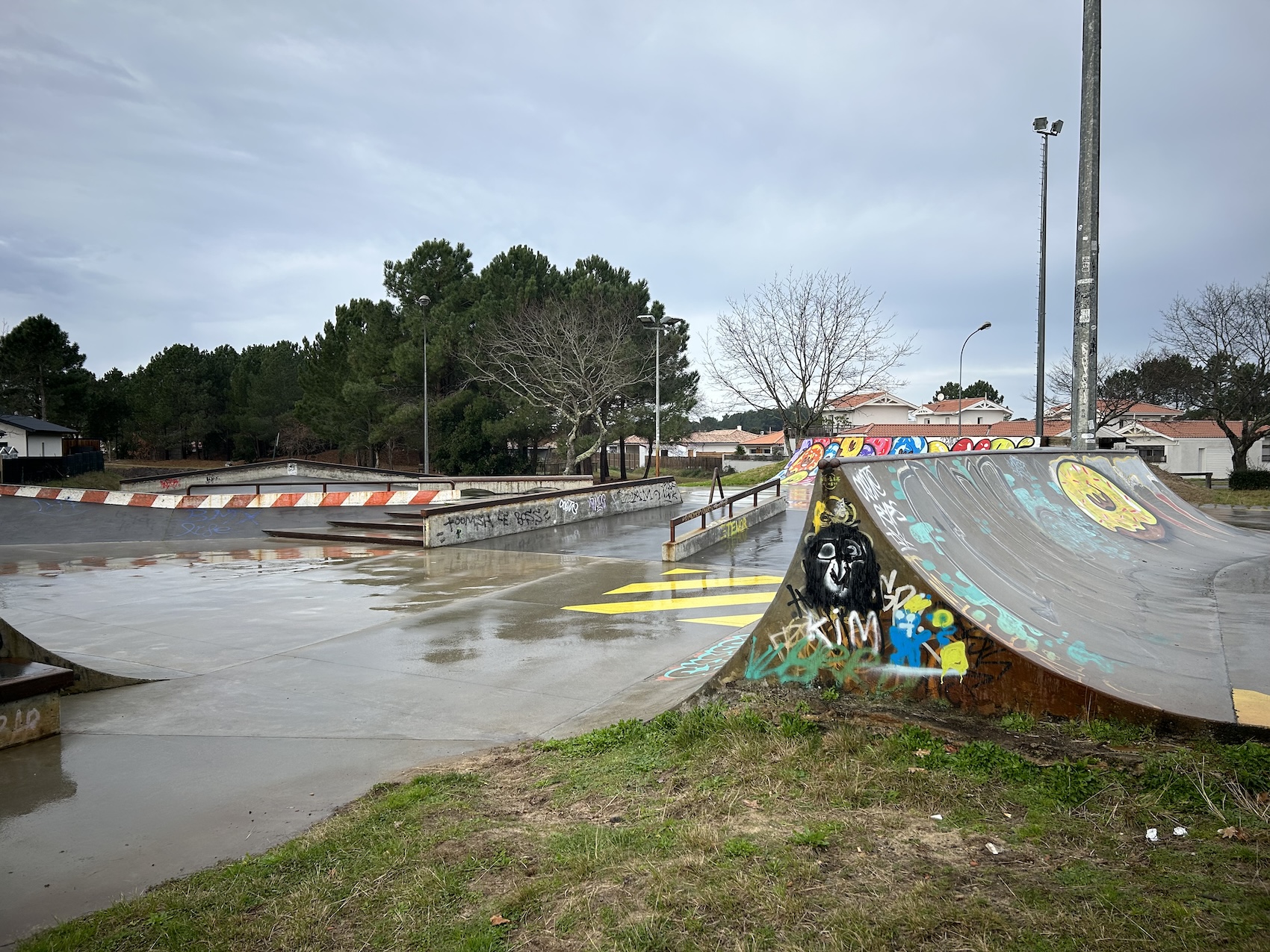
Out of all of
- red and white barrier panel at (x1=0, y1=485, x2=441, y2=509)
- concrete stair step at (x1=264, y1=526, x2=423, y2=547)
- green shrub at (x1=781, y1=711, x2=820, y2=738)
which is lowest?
concrete stair step at (x1=264, y1=526, x2=423, y2=547)

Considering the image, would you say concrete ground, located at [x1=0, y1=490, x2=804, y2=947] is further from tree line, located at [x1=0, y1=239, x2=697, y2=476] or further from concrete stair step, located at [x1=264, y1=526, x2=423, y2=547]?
tree line, located at [x1=0, y1=239, x2=697, y2=476]

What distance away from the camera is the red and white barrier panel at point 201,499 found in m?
19.2

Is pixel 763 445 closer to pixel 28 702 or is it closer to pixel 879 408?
pixel 879 408

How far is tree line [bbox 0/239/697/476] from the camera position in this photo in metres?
37.3

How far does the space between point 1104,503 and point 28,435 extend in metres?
43.6

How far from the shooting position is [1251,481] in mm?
28312

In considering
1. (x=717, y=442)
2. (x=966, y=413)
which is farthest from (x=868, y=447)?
(x=717, y=442)

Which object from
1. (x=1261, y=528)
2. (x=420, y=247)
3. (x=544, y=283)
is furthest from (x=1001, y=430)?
(x=1261, y=528)

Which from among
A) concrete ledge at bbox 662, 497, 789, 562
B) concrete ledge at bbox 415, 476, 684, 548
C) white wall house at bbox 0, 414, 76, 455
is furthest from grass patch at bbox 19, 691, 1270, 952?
white wall house at bbox 0, 414, 76, 455

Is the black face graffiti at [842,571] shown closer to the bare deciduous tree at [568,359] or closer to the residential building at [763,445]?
the bare deciduous tree at [568,359]

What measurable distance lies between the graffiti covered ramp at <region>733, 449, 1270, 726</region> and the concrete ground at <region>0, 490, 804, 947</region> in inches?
66.6

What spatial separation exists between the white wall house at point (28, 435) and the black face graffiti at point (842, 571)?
42.7 metres

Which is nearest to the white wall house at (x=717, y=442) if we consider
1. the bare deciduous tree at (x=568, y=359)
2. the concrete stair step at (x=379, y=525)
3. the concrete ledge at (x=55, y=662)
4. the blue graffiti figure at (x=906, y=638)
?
the bare deciduous tree at (x=568, y=359)

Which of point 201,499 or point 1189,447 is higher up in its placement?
point 1189,447
